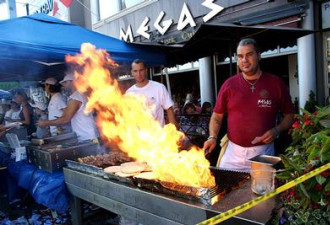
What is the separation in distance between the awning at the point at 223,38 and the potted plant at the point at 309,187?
3.04m

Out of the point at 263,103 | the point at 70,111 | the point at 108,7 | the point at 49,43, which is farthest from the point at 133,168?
the point at 108,7

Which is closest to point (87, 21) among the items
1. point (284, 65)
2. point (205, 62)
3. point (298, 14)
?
point (205, 62)

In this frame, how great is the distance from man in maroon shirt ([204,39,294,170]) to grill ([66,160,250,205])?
42 cm

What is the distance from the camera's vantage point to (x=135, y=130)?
3494mm

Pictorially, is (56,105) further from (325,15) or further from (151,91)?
(325,15)

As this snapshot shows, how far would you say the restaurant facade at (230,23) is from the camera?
6.93 metres

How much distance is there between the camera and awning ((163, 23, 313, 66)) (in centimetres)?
475

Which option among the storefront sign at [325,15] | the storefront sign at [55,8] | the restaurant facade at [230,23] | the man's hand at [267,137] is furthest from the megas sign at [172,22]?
the man's hand at [267,137]

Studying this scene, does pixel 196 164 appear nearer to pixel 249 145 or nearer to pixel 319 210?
pixel 249 145

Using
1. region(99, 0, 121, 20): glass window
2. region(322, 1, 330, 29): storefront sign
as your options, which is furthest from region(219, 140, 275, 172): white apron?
region(99, 0, 121, 20): glass window

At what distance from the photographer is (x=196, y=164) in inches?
101

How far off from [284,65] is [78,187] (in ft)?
26.7

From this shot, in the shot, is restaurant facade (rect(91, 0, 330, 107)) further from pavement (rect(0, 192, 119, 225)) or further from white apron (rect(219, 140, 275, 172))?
pavement (rect(0, 192, 119, 225))

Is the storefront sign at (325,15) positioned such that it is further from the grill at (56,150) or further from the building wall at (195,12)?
the grill at (56,150)
